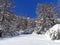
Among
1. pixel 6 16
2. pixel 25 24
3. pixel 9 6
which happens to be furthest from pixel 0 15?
pixel 25 24

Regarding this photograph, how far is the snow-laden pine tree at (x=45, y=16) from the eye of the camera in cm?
3158

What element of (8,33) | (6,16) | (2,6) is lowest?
(8,33)

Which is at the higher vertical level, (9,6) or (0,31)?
(9,6)

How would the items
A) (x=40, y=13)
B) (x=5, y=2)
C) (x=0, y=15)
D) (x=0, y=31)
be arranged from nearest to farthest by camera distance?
(x=0, y=31), (x=0, y=15), (x=5, y=2), (x=40, y=13)

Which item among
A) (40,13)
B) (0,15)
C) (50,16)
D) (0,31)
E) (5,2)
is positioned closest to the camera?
(0,31)

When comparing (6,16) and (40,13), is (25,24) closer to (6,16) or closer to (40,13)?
(40,13)

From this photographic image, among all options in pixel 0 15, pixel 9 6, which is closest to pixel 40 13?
pixel 9 6

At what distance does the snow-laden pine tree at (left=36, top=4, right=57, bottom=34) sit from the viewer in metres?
31.6

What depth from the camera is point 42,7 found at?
34500mm

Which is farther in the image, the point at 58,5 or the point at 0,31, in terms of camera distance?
the point at 58,5

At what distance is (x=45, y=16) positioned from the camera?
3350cm

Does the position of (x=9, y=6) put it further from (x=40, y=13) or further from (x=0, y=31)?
(x=40, y=13)

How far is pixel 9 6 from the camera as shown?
83.8ft

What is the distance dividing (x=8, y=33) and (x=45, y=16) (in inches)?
495
